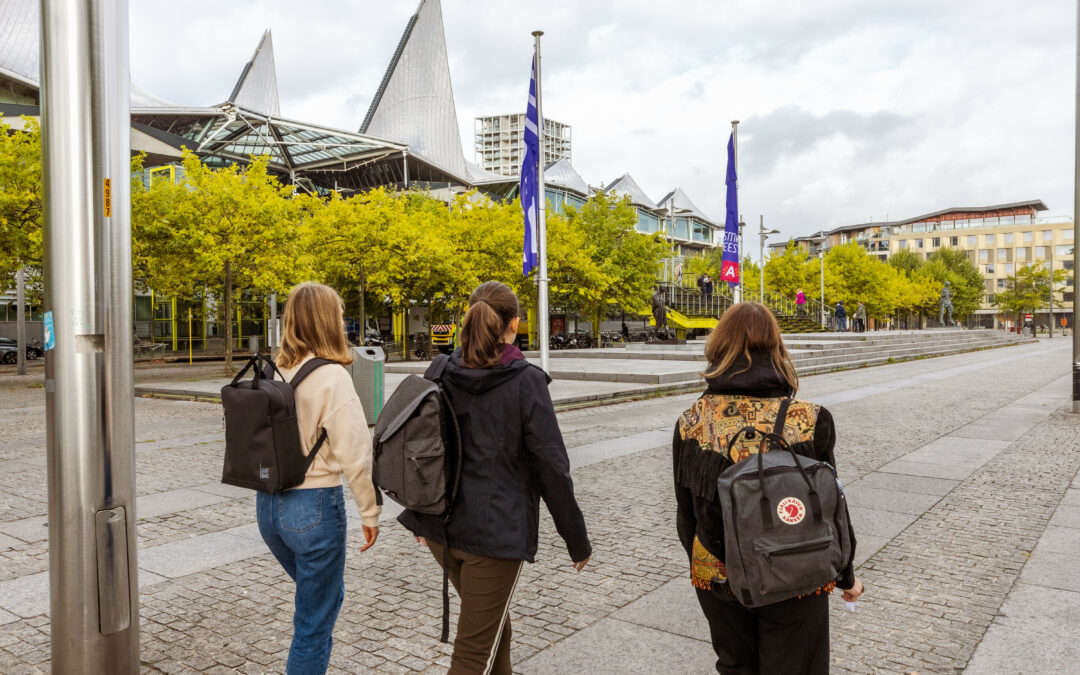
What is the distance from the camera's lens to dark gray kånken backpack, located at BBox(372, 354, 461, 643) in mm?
2605

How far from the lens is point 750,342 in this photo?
2537 mm

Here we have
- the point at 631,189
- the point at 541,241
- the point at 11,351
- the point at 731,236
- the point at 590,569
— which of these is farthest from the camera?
the point at 631,189

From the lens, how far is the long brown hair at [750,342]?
2527 millimetres

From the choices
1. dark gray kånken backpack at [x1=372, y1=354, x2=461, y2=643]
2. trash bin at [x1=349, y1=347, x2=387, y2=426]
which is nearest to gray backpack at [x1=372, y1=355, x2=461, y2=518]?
dark gray kånken backpack at [x1=372, y1=354, x2=461, y2=643]

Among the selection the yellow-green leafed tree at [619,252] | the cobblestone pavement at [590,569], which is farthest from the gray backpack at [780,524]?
the yellow-green leafed tree at [619,252]

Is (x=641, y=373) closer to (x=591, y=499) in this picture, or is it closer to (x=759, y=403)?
(x=591, y=499)

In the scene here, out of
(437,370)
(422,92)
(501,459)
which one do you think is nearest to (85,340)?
(437,370)

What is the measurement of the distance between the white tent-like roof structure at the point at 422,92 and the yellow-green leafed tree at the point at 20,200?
6461cm

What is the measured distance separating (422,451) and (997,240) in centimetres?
13325

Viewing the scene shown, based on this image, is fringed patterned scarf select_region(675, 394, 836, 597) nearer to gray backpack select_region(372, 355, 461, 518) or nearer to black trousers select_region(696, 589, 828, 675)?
black trousers select_region(696, 589, 828, 675)

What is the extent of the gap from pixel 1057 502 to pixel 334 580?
695 centimetres

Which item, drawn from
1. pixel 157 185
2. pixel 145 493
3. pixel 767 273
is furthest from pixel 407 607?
pixel 767 273

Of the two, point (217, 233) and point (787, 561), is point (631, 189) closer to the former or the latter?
point (217, 233)

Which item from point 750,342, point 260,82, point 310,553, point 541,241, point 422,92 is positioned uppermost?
point 260,82
